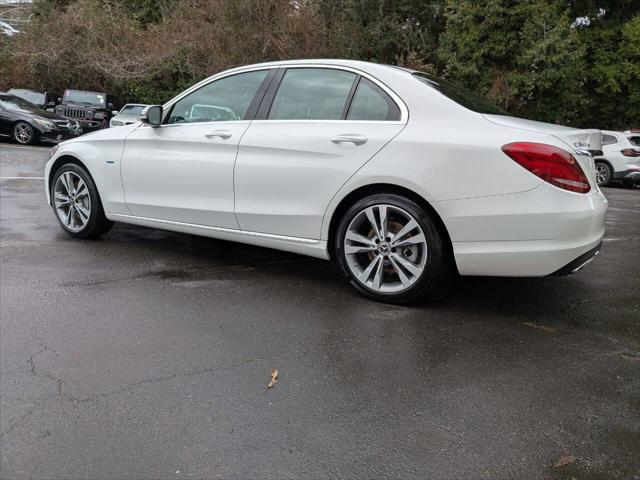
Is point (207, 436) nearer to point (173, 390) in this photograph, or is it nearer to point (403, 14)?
point (173, 390)

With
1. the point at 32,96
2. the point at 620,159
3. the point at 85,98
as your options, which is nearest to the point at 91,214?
the point at 620,159

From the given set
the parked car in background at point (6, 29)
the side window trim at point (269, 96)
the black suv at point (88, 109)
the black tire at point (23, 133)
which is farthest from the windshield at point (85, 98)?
the side window trim at point (269, 96)

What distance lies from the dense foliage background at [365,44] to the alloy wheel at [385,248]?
16360 mm

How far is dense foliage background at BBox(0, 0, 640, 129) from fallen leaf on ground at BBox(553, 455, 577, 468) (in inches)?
712

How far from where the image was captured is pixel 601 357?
361 centimetres

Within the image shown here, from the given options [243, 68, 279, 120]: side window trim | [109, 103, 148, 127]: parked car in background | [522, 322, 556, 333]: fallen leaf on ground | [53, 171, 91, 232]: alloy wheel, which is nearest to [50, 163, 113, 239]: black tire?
[53, 171, 91, 232]: alloy wheel

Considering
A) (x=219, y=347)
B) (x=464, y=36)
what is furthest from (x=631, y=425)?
(x=464, y=36)

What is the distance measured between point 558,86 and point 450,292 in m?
17.3

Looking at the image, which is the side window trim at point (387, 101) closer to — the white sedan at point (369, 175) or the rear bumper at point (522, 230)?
the white sedan at point (369, 175)

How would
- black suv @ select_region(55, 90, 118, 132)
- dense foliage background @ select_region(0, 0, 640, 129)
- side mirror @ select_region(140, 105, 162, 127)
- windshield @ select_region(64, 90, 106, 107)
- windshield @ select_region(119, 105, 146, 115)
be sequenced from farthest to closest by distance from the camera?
windshield @ select_region(64, 90, 106, 107) → black suv @ select_region(55, 90, 118, 132) → dense foliage background @ select_region(0, 0, 640, 129) → windshield @ select_region(119, 105, 146, 115) → side mirror @ select_region(140, 105, 162, 127)

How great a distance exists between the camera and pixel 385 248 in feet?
14.2

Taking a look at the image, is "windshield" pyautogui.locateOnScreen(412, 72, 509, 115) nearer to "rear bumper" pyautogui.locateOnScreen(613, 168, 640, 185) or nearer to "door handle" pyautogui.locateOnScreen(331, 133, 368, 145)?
"door handle" pyautogui.locateOnScreen(331, 133, 368, 145)

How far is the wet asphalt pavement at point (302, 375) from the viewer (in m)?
2.52

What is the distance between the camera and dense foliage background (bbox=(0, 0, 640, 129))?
19.5m
